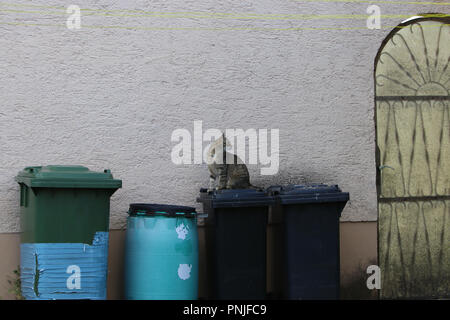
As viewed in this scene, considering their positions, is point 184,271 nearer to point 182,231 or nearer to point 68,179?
point 182,231

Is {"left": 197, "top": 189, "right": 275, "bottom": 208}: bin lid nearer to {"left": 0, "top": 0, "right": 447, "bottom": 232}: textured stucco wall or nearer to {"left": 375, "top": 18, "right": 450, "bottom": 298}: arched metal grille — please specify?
{"left": 0, "top": 0, "right": 447, "bottom": 232}: textured stucco wall

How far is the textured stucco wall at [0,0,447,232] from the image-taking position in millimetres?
5293

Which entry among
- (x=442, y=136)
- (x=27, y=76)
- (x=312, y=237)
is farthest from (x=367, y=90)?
(x=27, y=76)

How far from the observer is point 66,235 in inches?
178

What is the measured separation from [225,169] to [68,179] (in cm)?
143

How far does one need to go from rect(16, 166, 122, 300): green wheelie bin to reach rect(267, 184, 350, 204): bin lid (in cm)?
141

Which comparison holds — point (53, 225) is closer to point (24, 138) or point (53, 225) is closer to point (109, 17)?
point (24, 138)

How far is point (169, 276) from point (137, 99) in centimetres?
172

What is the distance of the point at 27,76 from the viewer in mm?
5285

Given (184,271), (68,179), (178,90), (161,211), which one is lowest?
(184,271)

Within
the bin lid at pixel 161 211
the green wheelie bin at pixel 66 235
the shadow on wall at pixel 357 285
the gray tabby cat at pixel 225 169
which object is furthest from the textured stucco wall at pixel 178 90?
the green wheelie bin at pixel 66 235

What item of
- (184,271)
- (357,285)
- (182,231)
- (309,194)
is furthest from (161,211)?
(357,285)

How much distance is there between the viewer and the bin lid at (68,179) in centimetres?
450

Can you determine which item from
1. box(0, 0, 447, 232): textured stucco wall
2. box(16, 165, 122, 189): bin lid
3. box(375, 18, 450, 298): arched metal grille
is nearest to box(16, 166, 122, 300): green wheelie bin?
box(16, 165, 122, 189): bin lid
